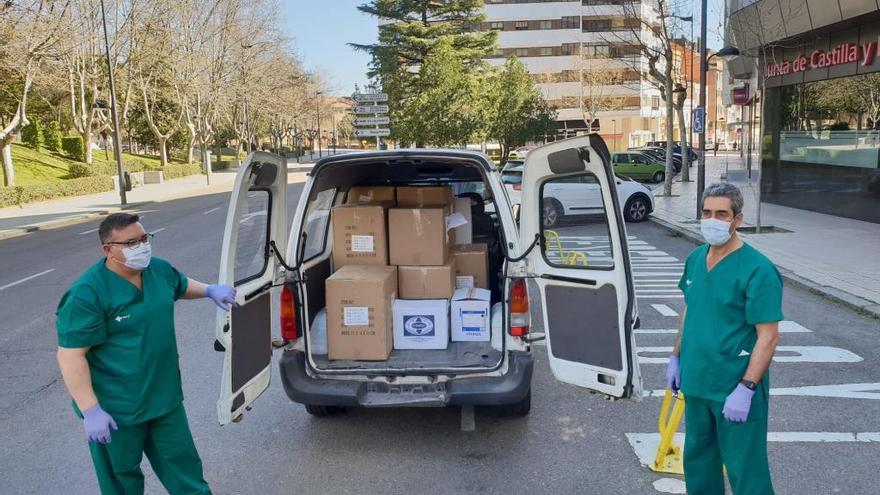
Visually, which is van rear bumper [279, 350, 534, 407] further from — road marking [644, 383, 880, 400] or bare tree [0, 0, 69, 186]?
bare tree [0, 0, 69, 186]

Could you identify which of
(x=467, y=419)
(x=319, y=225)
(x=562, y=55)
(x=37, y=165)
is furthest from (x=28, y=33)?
(x=562, y=55)

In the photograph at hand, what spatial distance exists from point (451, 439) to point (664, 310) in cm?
451

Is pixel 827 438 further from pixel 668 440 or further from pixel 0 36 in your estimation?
pixel 0 36

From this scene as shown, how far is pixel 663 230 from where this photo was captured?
16.0 meters

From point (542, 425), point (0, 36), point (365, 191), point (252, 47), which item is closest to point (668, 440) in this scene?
point (542, 425)

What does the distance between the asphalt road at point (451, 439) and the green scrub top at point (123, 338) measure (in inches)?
44.2

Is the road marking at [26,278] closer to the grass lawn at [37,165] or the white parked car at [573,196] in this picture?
the white parked car at [573,196]

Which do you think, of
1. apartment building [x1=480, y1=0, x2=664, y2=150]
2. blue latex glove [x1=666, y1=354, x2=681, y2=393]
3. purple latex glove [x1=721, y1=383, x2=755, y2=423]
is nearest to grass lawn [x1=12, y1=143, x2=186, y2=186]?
blue latex glove [x1=666, y1=354, x2=681, y2=393]

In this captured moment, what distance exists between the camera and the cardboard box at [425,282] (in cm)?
491

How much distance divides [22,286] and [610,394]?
1029cm

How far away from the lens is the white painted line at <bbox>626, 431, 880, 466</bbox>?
451 centimetres

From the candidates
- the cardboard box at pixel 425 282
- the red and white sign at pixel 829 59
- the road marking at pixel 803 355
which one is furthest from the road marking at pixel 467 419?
the red and white sign at pixel 829 59

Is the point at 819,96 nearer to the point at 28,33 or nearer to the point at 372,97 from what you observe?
the point at 372,97

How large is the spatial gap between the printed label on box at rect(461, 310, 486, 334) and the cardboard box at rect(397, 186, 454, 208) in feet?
3.27
